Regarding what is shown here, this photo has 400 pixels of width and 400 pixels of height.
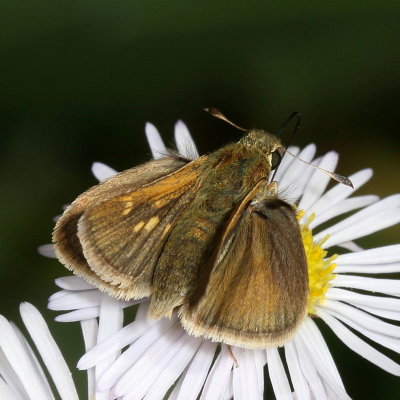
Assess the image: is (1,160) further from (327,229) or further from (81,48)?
(327,229)

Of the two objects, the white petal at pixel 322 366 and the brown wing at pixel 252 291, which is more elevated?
the brown wing at pixel 252 291

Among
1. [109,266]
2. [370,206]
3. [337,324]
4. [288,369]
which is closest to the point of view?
[109,266]

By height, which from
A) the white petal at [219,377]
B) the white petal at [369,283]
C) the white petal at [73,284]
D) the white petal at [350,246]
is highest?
the white petal at [350,246]

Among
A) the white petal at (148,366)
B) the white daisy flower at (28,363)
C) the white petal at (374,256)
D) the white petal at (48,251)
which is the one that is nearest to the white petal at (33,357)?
the white daisy flower at (28,363)

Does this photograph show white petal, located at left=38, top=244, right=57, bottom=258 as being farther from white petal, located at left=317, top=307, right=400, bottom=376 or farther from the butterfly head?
white petal, located at left=317, top=307, right=400, bottom=376

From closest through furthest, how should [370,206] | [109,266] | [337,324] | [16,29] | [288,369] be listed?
[109,266] < [288,369] < [337,324] < [370,206] < [16,29]

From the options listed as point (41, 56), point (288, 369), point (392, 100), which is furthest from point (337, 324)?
point (41, 56)

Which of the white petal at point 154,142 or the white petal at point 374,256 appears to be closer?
the white petal at point 374,256

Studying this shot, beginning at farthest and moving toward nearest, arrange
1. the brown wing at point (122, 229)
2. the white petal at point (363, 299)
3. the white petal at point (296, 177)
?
the white petal at point (296, 177)
the white petal at point (363, 299)
the brown wing at point (122, 229)

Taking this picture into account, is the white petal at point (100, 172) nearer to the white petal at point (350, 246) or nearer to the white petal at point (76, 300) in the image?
the white petal at point (76, 300)
